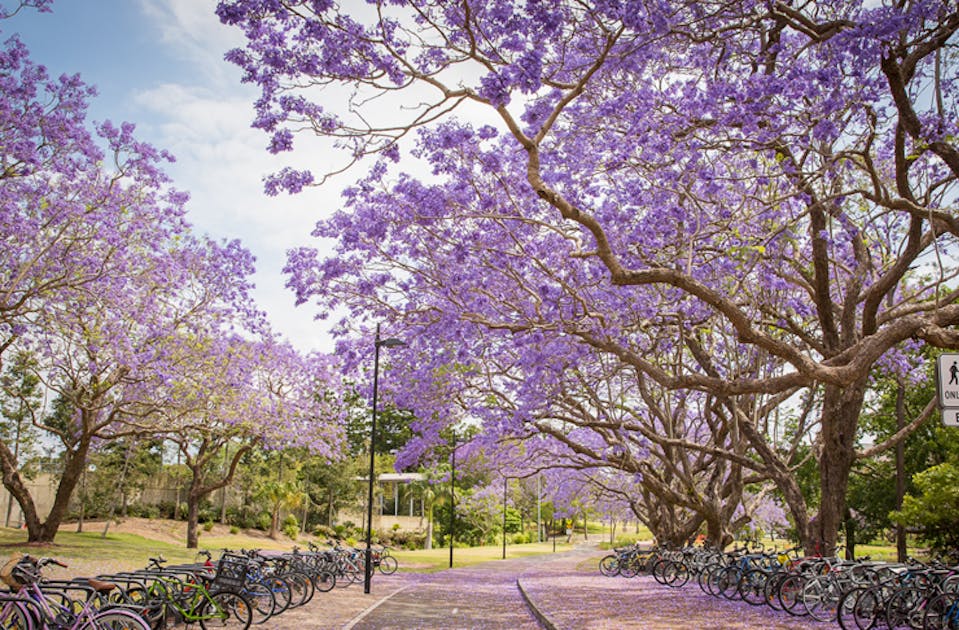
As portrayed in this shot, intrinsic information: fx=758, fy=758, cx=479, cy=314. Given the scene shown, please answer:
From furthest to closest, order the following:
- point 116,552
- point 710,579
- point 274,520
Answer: point 274,520, point 116,552, point 710,579

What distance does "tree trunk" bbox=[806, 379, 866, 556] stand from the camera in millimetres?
12625

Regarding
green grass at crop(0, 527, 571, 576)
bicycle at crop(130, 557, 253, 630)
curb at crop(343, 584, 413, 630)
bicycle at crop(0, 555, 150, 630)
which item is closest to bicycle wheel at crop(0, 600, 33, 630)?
bicycle at crop(0, 555, 150, 630)

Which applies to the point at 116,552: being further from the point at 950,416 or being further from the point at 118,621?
the point at 950,416

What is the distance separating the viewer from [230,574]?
10.1m

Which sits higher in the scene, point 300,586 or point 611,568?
point 300,586

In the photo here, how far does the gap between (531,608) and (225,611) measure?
581 centimetres

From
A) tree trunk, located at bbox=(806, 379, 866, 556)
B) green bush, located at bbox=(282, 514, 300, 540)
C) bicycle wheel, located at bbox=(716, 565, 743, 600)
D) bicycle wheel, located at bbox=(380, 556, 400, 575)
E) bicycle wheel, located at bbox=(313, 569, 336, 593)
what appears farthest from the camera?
green bush, located at bbox=(282, 514, 300, 540)

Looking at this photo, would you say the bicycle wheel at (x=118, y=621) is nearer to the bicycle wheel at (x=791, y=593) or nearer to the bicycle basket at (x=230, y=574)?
the bicycle basket at (x=230, y=574)

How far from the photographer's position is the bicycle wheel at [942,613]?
8.94 m

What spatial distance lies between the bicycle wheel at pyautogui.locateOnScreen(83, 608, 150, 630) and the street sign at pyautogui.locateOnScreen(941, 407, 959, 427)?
673 cm

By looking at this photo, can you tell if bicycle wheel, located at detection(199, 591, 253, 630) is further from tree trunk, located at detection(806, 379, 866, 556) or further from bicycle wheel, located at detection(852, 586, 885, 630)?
tree trunk, located at detection(806, 379, 866, 556)

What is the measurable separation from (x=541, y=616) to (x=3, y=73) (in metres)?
12.8

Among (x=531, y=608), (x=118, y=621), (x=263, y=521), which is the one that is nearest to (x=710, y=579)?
(x=531, y=608)

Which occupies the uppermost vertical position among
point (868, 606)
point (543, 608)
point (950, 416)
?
point (950, 416)
